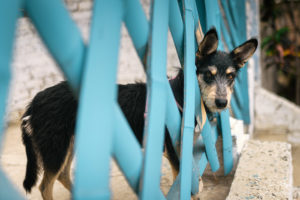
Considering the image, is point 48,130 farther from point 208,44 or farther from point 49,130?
point 208,44

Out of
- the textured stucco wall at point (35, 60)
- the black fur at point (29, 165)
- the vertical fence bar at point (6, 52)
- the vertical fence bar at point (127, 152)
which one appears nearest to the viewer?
the vertical fence bar at point (6, 52)

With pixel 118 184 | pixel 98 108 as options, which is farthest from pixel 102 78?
pixel 118 184

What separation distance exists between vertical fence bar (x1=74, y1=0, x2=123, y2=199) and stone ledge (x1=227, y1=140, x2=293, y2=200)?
1156mm

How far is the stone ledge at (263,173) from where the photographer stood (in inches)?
62.2

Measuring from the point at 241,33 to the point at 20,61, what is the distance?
12.3 feet

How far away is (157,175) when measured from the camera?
90 cm

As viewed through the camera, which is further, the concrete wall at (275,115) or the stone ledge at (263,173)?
the concrete wall at (275,115)

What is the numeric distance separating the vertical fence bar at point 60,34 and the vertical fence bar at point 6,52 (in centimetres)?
7

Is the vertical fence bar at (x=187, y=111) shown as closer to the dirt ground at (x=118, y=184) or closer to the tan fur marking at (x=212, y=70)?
the tan fur marking at (x=212, y=70)

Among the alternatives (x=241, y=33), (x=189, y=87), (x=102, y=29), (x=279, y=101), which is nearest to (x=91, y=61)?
(x=102, y=29)

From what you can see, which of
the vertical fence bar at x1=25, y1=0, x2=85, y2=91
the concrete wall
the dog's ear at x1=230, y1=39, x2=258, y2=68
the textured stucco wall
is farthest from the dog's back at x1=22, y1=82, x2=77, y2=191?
the concrete wall

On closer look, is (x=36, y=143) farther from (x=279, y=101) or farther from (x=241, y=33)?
(x=279, y=101)

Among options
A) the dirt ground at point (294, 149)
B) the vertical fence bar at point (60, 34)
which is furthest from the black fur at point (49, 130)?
the dirt ground at point (294, 149)

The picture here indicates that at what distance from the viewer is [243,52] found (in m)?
1.93
